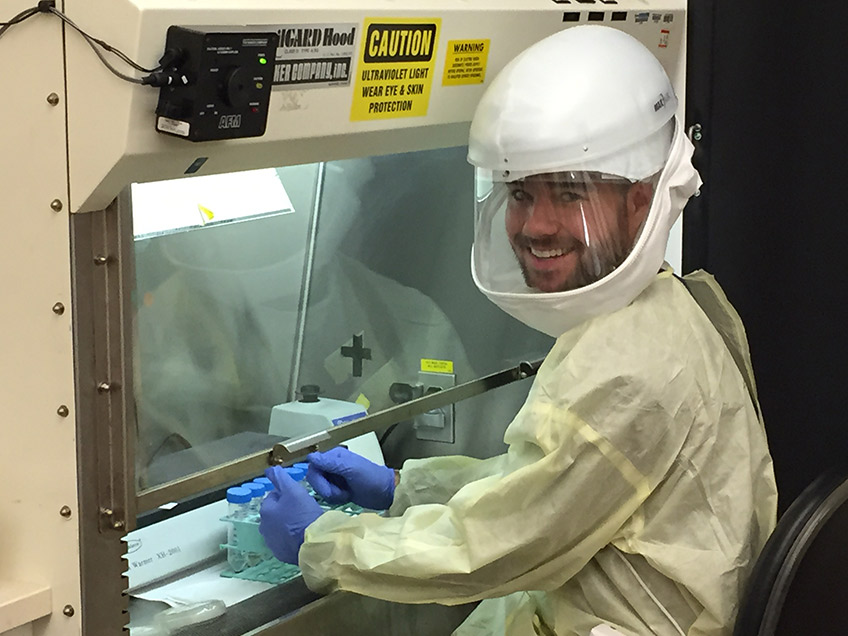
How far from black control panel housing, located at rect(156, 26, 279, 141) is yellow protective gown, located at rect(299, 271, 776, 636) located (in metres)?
0.54

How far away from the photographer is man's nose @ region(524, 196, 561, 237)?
148 cm

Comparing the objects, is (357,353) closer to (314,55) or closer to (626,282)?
(626,282)

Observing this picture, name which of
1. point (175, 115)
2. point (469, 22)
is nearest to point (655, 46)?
point (469, 22)

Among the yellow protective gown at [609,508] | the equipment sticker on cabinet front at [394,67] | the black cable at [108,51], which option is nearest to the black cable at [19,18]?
the black cable at [108,51]

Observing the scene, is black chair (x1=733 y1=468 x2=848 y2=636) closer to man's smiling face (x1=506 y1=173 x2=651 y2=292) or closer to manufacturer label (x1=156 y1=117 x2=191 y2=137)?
man's smiling face (x1=506 y1=173 x2=651 y2=292)

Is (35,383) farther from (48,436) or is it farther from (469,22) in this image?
(469,22)

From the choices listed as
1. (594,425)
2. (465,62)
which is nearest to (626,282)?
(594,425)

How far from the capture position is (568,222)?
1478 millimetres

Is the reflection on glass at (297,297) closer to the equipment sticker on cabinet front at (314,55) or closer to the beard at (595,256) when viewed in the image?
the equipment sticker on cabinet front at (314,55)

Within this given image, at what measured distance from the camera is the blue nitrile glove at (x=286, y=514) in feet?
4.97

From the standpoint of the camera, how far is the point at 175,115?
3.51 ft

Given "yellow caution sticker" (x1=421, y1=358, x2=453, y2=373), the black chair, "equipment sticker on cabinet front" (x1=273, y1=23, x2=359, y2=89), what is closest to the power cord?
"equipment sticker on cabinet front" (x1=273, y1=23, x2=359, y2=89)

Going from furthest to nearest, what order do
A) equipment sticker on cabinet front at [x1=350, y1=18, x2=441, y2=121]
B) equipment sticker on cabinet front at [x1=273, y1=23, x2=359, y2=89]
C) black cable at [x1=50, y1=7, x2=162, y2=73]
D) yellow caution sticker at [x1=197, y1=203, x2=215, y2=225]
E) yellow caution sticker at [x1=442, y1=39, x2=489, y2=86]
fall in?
yellow caution sticker at [x1=197, y1=203, x2=215, y2=225], yellow caution sticker at [x1=442, y1=39, x2=489, y2=86], equipment sticker on cabinet front at [x1=350, y1=18, x2=441, y2=121], equipment sticker on cabinet front at [x1=273, y1=23, x2=359, y2=89], black cable at [x1=50, y1=7, x2=162, y2=73]

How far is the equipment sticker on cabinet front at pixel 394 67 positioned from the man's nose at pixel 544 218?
21cm
